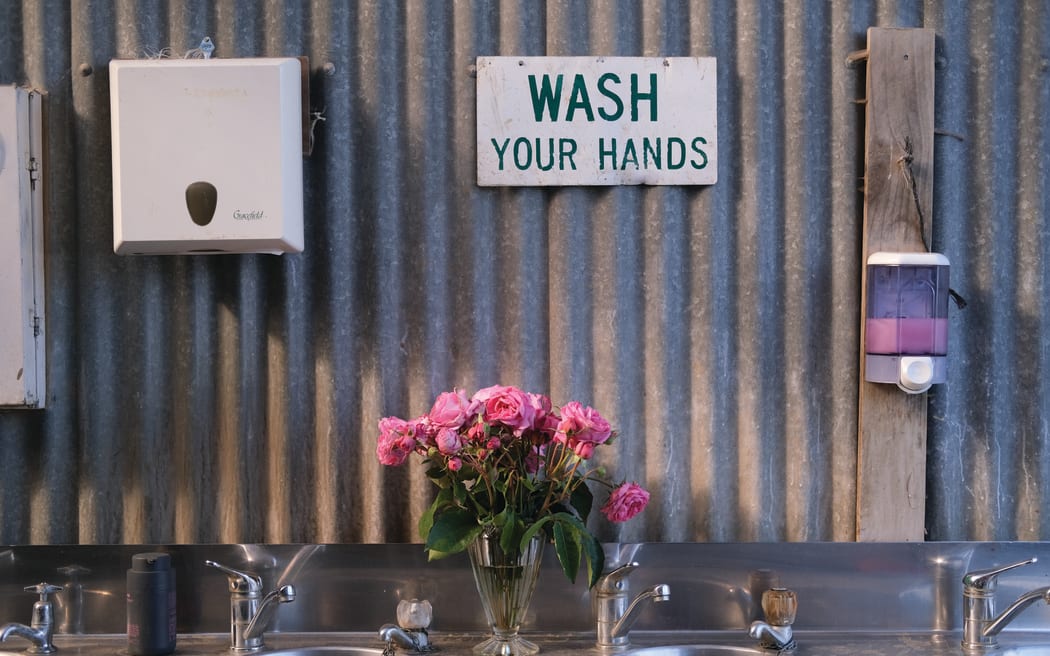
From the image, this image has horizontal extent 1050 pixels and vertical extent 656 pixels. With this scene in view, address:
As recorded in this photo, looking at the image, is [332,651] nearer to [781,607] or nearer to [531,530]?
[531,530]

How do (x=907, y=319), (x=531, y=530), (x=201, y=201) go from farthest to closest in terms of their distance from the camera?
1. (x=907, y=319)
2. (x=201, y=201)
3. (x=531, y=530)

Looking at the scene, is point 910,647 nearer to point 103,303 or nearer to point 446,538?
point 446,538

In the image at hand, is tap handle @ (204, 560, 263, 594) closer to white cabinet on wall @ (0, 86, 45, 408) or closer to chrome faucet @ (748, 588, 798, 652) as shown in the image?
white cabinet on wall @ (0, 86, 45, 408)

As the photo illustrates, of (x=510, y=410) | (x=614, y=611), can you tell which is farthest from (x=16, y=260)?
(x=614, y=611)

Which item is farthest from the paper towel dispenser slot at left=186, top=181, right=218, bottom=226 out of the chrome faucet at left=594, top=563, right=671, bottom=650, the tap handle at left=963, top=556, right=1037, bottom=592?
the tap handle at left=963, top=556, right=1037, bottom=592

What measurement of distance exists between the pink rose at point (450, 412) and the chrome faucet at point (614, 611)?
421mm

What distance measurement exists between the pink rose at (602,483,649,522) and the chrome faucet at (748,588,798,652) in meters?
0.31

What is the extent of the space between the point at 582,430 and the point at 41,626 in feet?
3.56

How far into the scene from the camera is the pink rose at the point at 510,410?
172cm

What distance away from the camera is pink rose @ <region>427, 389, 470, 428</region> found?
1.74m

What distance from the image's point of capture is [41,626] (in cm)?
182

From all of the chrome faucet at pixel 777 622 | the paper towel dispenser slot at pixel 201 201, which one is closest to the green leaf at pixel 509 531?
the chrome faucet at pixel 777 622

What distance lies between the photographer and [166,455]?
1956 mm

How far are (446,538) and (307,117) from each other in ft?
2.86
